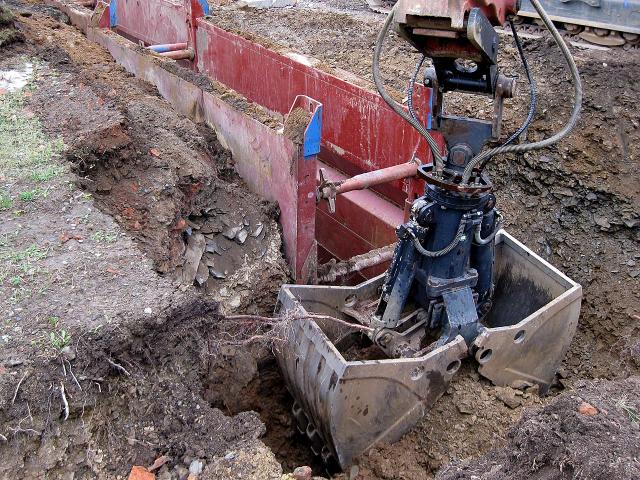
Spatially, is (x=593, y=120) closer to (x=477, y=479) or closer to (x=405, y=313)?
(x=405, y=313)

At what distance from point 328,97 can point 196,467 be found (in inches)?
144

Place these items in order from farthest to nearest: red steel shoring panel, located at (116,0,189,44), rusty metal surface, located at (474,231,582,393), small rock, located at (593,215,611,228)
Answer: red steel shoring panel, located at (116,0,189,44) < small rock, located at (593,215,611,228) < rusty metal surface, located at (474,231,582,393)

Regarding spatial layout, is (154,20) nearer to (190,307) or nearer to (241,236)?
(241,236)

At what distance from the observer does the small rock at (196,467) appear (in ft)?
9.07

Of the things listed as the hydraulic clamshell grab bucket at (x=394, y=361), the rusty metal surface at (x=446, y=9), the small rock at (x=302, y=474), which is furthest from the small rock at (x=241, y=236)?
the rusty metal surface at (x=446, y=9)

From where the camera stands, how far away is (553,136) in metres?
3.14

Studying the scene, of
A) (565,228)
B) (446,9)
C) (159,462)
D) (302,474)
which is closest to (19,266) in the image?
(159,462)

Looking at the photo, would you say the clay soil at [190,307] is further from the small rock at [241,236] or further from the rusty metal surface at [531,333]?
the rusty metal surface at [531,333]

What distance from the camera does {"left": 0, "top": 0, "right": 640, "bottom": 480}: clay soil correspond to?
2.75 meters

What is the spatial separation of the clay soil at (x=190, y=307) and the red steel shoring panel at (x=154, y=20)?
1207mm

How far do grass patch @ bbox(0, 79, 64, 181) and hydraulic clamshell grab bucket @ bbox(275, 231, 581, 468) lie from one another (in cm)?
178

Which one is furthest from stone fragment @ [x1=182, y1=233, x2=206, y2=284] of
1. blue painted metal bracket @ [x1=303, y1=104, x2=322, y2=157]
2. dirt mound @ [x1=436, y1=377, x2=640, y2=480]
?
dirt mound @ [x1=436, y1=377, x2=640, y2=480]

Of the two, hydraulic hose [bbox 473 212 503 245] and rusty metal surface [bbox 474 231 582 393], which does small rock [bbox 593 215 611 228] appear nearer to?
rusty metal surface [bbox 474 231 582 393]

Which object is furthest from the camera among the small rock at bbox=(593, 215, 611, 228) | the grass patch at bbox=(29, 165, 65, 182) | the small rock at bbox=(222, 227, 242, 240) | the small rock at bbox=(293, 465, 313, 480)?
the small rock at bbox=(593, 215, 611, 228)
